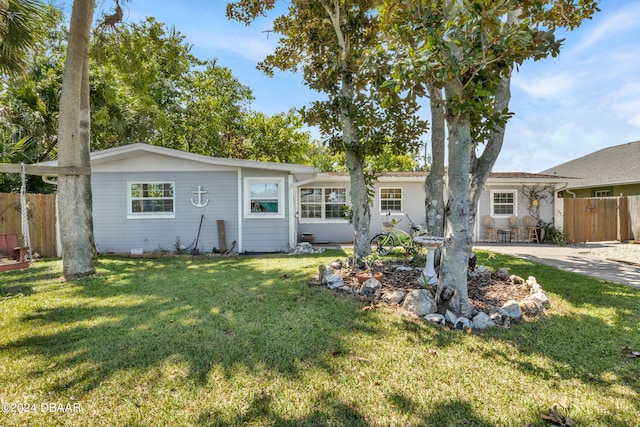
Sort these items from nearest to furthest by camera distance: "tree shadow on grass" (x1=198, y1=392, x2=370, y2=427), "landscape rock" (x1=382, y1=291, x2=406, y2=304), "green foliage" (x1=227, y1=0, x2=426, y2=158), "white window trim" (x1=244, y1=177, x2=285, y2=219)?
"tree shadow on grass" (x1=198, y1=392, x2=370, y2=427) → "landscape rock" (x1=382, y1=291, x2=406, y2=304) → "green foliage" (x1=227, y1=0, x2=426, y2=158) → "white window trim" (x1=244, y1=177, x2=285, y2=219)

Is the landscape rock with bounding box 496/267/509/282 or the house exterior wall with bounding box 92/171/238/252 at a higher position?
the house exterior wall with bounding box 92/171/238/252

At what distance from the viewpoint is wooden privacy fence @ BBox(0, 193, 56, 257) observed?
843cm

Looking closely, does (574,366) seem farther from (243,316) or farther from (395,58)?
(395,58)

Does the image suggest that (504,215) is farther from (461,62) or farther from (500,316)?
(461,62)

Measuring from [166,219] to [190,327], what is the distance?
713 cm

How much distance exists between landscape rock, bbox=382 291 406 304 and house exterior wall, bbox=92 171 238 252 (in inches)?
254

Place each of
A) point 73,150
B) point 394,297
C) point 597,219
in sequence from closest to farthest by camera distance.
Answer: point 394,297 < point 73,150 < point 597,219

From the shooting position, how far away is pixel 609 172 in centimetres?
1644

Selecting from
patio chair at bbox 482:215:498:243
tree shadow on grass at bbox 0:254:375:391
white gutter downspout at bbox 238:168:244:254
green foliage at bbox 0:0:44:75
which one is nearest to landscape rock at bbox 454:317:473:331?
tree shadow on grass at bbox 0:254:375:391

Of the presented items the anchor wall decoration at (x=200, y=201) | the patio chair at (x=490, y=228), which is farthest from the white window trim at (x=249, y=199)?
the patio chair at (x=490, y=228)

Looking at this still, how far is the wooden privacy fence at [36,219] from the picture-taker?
8.43 m

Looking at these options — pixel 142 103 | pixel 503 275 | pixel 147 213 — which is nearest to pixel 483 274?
pixel 503 275

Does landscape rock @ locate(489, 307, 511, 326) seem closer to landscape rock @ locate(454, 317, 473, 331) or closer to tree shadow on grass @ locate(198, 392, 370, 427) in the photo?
landscape rock @ locate(454, 317, 473, 331)

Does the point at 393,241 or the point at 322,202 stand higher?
the point at 322,202
